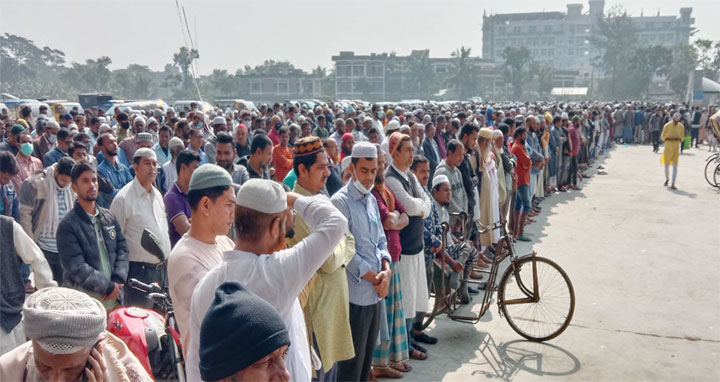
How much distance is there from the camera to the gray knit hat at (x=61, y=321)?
1.82 metres

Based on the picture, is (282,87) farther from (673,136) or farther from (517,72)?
(673,136)

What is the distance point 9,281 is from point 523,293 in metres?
4.33

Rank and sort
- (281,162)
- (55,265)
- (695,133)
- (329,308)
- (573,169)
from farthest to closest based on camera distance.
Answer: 1. (695,133)
2. (573,169)
3. (281,162)
4. (55,265)
5. (329,308)

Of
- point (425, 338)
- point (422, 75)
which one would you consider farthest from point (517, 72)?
point (425, 338)

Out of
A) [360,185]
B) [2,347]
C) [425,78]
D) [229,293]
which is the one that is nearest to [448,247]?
[360,185]

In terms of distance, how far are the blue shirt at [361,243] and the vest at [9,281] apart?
6.71 ft

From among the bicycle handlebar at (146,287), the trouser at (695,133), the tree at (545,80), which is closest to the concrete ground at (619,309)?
the bicycle handlebar at (146,287)

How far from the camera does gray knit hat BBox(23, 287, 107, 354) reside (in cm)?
182

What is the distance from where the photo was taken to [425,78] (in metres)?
94.4

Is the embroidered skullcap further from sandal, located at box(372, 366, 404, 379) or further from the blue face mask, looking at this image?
the blue face mask

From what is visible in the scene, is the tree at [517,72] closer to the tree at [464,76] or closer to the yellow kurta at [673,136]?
the tree at [464,76]

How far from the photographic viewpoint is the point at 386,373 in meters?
4.67

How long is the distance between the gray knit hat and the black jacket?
2.13 metres

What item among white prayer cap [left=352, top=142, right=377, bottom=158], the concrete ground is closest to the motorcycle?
white prayer cap [left=352, top=142, right=377, bottom=158]
